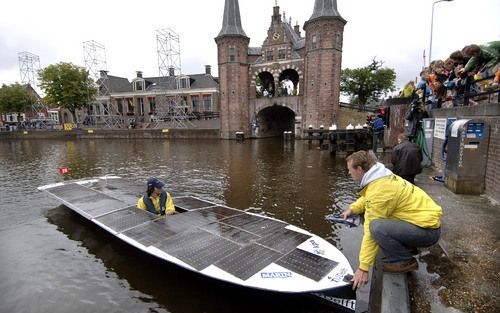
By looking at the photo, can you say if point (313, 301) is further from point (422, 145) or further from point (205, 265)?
point (422, 145)

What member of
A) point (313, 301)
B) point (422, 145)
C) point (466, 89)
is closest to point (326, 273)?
point (313, 301)

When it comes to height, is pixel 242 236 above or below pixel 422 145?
below

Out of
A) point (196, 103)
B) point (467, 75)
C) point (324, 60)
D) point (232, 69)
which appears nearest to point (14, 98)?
point (196, 103)

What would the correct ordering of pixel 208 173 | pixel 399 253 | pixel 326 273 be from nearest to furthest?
pixel 399 253
pixel 326 273
pixel 208 173

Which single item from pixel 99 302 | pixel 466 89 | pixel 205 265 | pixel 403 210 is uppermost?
pixel 466 89

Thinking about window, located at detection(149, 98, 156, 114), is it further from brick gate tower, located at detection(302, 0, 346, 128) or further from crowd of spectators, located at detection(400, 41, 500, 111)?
crowd of spectators, located at detection(400, 41, 500, 111)

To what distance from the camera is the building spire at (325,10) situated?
29634 mm

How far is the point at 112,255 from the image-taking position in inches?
227

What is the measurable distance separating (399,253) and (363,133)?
52.3 ft

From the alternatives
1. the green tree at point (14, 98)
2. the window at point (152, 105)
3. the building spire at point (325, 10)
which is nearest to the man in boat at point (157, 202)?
the building spire at point (325, 10)

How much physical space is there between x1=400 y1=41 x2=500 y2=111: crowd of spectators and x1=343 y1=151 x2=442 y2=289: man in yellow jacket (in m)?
5.26

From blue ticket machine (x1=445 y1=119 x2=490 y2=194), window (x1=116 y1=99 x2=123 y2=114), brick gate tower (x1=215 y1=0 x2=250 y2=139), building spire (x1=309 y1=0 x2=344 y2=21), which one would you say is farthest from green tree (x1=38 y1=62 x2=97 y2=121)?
blue ticket machine (x1=445 y1=119 x2=490 y2=194)

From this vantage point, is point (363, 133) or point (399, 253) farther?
point (363, 133)

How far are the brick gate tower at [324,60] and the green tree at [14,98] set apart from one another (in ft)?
166
